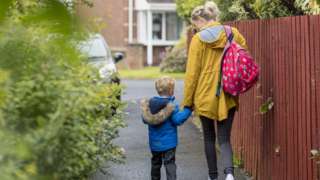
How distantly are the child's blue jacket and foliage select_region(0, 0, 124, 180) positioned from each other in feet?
0.87

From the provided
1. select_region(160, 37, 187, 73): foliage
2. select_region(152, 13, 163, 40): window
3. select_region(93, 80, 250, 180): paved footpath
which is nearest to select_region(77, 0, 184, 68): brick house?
select_region(152, 13, 163, 40): window

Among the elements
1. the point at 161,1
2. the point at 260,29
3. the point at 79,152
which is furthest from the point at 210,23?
the point at 161,1

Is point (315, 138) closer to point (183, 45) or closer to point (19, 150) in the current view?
point (19, 150)

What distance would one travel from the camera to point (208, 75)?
618cm

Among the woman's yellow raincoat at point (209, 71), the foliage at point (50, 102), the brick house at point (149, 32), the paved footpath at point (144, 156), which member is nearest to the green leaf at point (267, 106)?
the woman's yellow raincoat at point (209, 71)

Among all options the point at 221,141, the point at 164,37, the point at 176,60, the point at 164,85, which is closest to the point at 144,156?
the point at 164,85

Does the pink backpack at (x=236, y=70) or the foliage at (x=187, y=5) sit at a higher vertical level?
the foliage at (x=187, y=5)

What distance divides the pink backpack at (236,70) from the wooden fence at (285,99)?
236mm

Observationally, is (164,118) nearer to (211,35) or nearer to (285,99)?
(211,35)

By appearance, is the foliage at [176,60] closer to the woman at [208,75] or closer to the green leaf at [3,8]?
the woman at [208,75]

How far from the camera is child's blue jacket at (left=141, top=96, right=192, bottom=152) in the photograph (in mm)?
6434

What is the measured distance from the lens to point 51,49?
1.17 meters

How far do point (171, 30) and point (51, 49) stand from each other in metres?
39.0

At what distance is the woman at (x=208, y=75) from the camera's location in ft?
20.2
